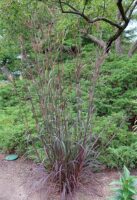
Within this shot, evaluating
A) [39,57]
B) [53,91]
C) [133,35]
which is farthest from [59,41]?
[133,35]

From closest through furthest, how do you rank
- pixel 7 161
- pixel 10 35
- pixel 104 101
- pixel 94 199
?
pixel 94 199 < pixel 7 161 < pixel 104 101 < pixel 10 35

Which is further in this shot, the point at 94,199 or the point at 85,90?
the point at 85,90

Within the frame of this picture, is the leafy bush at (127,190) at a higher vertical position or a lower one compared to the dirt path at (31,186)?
higher

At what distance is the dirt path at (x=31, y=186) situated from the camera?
231cm

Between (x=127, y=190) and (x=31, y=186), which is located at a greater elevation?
(x=127, y=190)

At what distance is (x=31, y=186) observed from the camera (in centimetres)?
243

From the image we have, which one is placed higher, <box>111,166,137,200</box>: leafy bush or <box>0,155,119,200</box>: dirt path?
<box>111,166,137,200</box>: leafy bush

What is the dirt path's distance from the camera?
231 centimetres

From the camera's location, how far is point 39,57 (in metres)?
2.41

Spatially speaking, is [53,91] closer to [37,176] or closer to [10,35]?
[37,176]

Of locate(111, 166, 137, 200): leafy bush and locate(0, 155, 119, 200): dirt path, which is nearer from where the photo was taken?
locate(111, 166, 137, 200): leafy bush

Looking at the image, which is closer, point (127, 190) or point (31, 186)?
point (127, 190)

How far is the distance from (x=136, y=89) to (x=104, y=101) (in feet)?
1.88

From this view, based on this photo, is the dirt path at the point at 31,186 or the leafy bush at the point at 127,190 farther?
the dirt path at the point at 31,186
